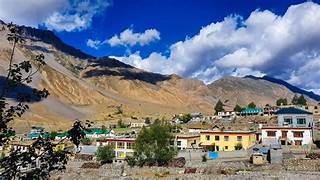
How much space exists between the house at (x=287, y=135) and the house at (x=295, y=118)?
40.0 inches

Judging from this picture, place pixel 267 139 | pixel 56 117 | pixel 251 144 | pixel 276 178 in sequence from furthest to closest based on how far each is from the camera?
pixel 56 117, pixel 251 144, pixel 267 139, pixel 276 178

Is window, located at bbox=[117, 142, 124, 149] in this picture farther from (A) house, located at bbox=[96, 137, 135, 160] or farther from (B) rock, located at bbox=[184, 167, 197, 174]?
(B) rock, located at bbox=[184, 167, 197, 174]

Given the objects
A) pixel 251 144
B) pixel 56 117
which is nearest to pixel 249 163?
pixel 251 144

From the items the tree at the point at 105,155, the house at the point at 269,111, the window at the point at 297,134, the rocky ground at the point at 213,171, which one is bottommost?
the rocky ground at the point at 213,171

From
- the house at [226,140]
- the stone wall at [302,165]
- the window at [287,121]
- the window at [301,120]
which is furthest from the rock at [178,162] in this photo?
the window at [301,120]

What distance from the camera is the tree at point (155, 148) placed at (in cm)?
6156

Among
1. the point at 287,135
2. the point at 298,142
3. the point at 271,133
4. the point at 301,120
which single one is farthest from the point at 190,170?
the point at 301,120

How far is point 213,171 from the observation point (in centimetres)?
5300

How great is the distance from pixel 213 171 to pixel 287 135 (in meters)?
21.1

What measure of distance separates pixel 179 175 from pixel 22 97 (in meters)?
42.0

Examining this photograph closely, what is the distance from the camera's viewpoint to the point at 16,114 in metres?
11.4

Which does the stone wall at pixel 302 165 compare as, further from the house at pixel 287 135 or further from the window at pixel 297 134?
the window at pixel 297 134

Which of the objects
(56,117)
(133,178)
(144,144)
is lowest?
(133,178)

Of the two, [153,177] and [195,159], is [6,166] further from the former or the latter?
[195,159]
